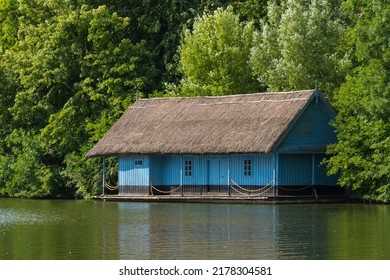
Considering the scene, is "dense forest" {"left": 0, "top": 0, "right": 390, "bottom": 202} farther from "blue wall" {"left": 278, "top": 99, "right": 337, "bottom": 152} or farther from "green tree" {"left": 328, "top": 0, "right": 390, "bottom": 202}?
"green tree" {"left": 328, "top": 0, "right": 390, "bottom": 202}

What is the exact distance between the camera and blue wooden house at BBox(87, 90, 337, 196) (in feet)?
175

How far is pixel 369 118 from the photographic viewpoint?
51.0 m

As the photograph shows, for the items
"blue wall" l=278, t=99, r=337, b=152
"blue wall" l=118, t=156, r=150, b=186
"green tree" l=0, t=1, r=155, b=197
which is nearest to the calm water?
"blue wall" l=278, t=99, r=337, b=152

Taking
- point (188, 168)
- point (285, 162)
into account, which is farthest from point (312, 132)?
point (188, 168)

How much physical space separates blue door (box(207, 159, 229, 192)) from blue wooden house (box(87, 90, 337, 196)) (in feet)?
0.15

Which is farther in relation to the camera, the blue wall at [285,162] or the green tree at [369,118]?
the blue wall at [285,162]

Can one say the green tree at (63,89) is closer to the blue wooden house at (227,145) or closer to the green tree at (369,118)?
the blue wooden house at (227,145)

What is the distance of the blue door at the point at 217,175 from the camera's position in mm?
55406

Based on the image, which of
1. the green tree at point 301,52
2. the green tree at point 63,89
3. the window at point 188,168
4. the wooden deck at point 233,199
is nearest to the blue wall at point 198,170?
the window at point 188,168

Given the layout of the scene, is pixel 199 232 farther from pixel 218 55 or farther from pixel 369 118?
pixel 218 55

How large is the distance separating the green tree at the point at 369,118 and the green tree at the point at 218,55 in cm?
1283

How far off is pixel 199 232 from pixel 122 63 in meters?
31.2
